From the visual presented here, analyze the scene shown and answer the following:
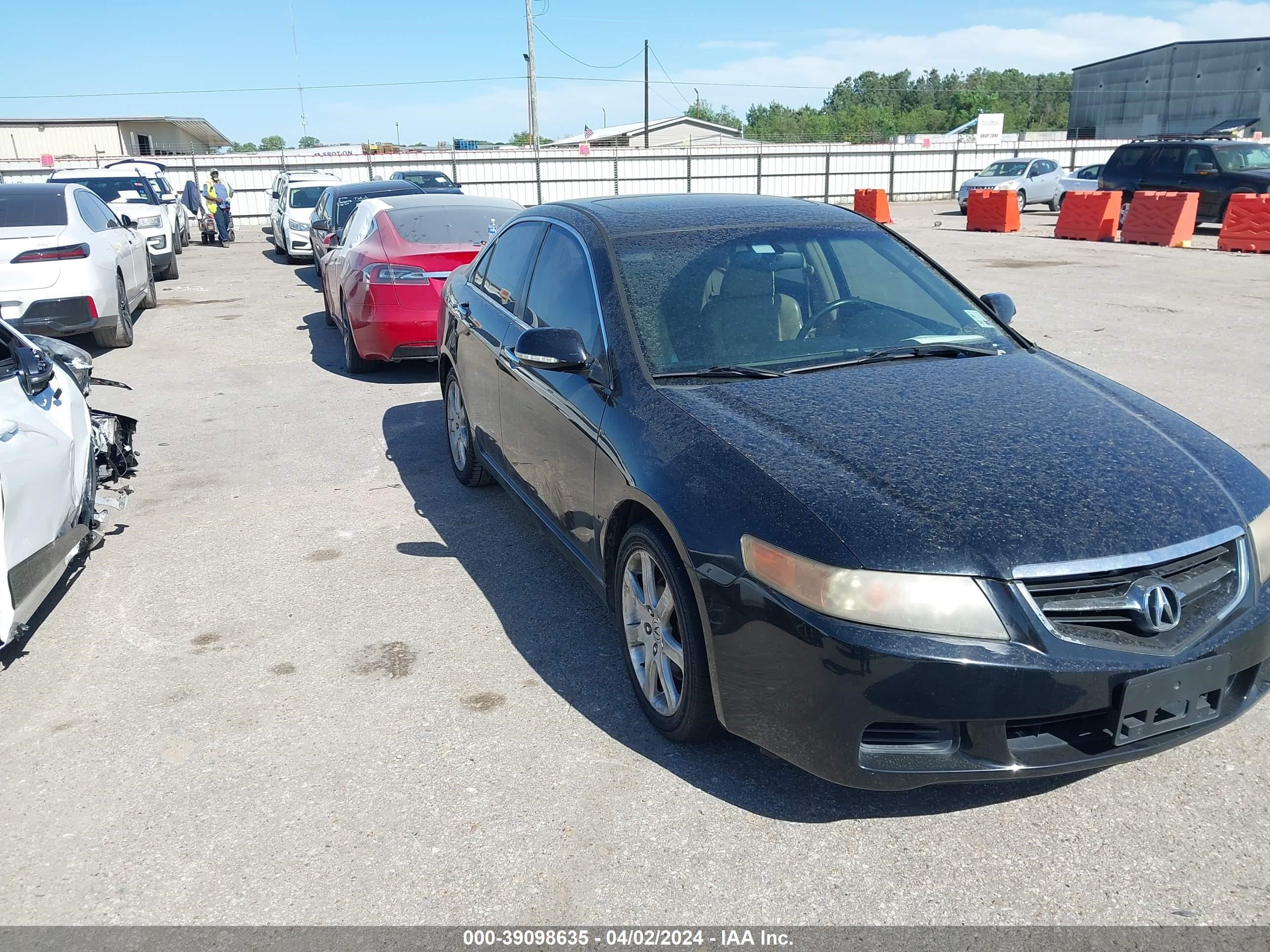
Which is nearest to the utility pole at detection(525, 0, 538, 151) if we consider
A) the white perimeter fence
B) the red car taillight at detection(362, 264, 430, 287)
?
the white perimeter fence

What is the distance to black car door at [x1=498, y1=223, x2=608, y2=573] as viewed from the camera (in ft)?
12.3

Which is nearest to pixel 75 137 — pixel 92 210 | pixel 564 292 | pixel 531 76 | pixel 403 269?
pixel 531 76

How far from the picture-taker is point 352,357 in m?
9.41

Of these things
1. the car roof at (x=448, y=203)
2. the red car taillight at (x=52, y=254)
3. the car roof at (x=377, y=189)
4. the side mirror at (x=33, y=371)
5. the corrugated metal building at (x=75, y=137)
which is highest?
the corrugated metal building at (x=75, y=137)

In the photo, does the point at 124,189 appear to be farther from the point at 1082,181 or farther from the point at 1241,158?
the point at 1082,181

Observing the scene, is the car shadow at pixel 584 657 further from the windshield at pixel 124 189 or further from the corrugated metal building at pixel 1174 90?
the corrugated metal building at pixel 1174 90

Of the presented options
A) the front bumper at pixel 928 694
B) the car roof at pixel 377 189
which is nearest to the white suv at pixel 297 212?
the car roof at pixel 377 189

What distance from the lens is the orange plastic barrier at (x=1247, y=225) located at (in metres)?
17.2

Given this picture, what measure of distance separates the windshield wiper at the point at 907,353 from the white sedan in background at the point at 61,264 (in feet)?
25.8

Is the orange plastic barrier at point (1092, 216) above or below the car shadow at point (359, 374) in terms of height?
above

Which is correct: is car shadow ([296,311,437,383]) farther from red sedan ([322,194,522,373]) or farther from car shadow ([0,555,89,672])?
car shadow ([0,555,89,672])

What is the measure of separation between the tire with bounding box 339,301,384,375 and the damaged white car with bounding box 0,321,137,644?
363cm

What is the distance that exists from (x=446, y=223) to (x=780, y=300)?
5.78m

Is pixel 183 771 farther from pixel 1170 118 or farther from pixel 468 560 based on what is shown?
pixel 1170 118
